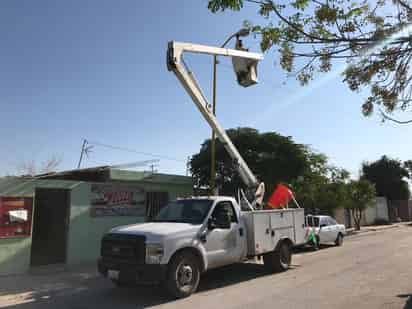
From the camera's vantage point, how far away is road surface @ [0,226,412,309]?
6.96 m

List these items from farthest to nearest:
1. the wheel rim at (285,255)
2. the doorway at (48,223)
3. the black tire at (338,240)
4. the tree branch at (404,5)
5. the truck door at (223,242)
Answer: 1. the black tire at (338,240)
2. the doorway at (48,223)
3. the wheel rim at (285,255)
4. the truck door at (223,242)
5. the tree branch at (404,5)

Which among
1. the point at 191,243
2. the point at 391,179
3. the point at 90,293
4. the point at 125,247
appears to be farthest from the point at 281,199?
the point at 391,179

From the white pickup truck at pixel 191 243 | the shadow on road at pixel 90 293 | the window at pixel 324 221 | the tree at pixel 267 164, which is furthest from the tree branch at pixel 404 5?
the tree at pixel 267 164

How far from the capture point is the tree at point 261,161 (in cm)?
1961

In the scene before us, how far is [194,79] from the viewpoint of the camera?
1043 cm

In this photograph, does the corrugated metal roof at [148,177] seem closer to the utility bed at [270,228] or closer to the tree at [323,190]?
the utility bed at [270,228]

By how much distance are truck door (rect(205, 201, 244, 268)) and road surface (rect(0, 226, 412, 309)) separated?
65 cm

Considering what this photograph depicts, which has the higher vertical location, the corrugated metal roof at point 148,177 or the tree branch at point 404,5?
the tree branch at point 404,5

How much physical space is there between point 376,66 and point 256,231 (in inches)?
202

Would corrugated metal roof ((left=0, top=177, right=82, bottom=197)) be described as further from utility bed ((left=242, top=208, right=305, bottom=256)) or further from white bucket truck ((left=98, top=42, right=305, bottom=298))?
utility bed ((left=242, top=208, right=305, bottom=256))

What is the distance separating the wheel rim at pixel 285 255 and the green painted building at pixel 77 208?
5.62 m

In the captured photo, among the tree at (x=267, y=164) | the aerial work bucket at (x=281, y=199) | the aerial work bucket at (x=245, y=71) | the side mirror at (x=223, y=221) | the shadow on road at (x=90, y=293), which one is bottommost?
the shadow on road at (x=90, y=293)

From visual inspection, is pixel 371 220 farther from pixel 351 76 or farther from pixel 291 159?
pixel 351 76

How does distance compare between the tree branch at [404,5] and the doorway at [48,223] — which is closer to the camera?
the tree branch at [404,5]
